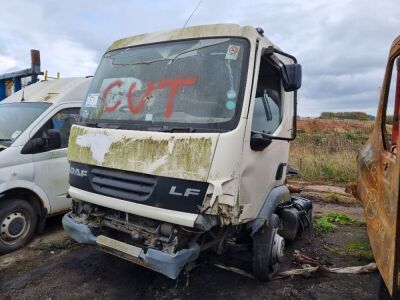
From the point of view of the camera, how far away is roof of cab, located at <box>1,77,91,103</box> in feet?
17.9

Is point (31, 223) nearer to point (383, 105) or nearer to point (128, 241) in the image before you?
point (128, 241)

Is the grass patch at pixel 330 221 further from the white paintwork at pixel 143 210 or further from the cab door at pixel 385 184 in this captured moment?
the white paintwork at pixel 143 210

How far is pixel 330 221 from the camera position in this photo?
6242 millimetres

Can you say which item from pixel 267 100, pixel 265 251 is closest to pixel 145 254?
pixel 265 251

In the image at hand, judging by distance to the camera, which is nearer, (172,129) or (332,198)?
(172,129)

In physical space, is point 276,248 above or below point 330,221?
above

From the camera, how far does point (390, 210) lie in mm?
2383

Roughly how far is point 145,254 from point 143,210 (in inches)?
14.4

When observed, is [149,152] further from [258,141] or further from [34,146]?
[34,146]

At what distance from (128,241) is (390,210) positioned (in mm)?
2281

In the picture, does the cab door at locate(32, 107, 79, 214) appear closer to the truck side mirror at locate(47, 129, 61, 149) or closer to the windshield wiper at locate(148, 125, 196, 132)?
the truck side mirror at locate(47, 129, 61, 149)

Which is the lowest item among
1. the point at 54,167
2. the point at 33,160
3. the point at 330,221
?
the point at 330,221

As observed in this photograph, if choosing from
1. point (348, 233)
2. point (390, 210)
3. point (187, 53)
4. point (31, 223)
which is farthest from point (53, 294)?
point (348, 233)

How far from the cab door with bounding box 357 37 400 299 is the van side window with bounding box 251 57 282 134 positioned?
102cm
